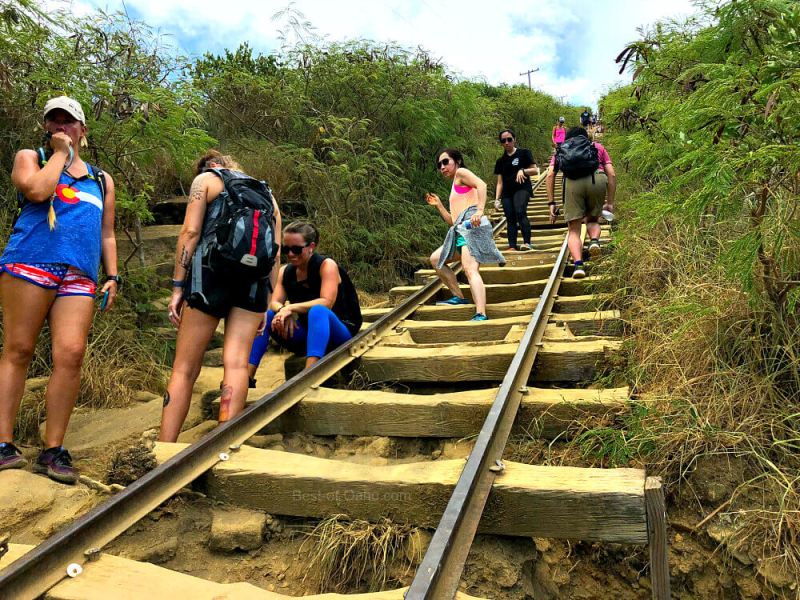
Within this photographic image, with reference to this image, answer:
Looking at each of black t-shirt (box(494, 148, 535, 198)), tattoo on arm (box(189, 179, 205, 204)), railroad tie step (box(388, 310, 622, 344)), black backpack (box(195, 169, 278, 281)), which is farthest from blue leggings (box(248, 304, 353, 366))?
black t-shirt (box(494, 148, 535, 198))

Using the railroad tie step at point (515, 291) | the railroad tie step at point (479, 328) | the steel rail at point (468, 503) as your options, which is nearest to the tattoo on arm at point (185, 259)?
the steel rail at point (468, 503)

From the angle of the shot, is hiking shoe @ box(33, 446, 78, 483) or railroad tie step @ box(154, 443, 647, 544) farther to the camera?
hiking shoe @ box(33, 446, 78, 483)

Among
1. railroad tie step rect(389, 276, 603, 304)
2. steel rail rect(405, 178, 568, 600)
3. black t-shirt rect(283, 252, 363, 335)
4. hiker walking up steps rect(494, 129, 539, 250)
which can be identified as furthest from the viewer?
hiker walking up steps rect(494, 129, 539, 250)

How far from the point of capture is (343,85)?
9.11m

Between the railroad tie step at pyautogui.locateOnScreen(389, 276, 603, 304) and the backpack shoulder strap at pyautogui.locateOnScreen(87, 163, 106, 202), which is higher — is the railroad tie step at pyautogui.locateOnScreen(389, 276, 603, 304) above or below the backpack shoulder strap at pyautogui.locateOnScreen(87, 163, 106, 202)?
below

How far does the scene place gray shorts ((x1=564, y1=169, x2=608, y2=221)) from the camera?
616 cm

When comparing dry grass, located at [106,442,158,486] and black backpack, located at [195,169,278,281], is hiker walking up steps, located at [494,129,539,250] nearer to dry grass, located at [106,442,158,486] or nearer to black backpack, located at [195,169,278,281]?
black backpack, located at [195,169,278,281]

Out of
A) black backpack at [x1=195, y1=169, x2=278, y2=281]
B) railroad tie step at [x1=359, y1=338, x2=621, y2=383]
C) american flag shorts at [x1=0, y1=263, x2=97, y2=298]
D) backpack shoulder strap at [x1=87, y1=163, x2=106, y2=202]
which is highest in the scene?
backpack shoulder strap at [x1=87, y1=163, x2=106, y2=202]

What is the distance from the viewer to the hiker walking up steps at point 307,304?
3998 mm

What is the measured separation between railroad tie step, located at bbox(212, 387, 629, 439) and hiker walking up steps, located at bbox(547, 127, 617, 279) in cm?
308

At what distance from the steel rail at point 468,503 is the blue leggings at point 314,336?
1.30 meters

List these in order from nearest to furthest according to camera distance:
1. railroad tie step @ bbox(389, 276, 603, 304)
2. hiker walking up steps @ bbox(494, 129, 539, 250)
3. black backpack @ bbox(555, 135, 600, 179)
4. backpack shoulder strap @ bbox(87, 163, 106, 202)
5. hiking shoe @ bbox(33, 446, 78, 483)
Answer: hiking shoe @ bbox(33, 446, 78, 483) → backpack shoulder strap @ bbox(87, 163, 106, 202) → railroad tie step @ bbox(389, 276, 603, 304) → black backpack @ bbox(555, 135, 600, 179) → hiker walking up steps @ bbox(494, 129, 539, 250)

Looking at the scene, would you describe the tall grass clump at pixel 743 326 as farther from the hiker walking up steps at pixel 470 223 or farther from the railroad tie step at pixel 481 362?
the hiker walking up steps at pixel 470 223

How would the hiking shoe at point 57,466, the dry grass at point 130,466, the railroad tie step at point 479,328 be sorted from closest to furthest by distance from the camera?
the dry grass at point 130,466 < the hiking shoe at point 57,466 < the railroad tie step at point 479,328
